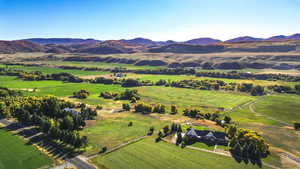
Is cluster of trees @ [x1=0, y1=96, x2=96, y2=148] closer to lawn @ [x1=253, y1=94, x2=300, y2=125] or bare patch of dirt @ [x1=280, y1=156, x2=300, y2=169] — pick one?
bare patch of dirt @ [x1=280, y1=156, x2=300, y2=169]

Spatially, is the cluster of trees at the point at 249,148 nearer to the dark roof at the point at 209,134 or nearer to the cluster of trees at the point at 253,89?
the dark roof at the point at 209,134

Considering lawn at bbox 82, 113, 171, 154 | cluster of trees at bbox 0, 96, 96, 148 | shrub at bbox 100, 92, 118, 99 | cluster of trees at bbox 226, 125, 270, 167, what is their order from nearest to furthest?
cluster of trees at bbox 226, 125, 270, 167 < cluster of trees at bbox 0, 96, 96, 148 < lawn at bbox 82, 113, 171, 154 < shrub at bbox 100, 92, 118, 99

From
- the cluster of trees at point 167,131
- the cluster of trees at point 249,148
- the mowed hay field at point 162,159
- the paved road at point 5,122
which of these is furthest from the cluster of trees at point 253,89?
the paved road at point 5,122

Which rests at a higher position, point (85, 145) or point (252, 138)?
point (252, 138)

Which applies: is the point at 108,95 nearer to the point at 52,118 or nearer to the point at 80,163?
the point at 52,118

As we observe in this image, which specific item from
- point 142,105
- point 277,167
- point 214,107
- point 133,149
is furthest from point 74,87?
point 277,167

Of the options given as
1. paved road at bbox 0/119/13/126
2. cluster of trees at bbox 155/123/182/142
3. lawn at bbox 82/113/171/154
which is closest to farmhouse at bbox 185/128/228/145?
cluster of trees at bbox 155/123/182/142

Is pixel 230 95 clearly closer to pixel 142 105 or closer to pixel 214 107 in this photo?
pixel 214 107
